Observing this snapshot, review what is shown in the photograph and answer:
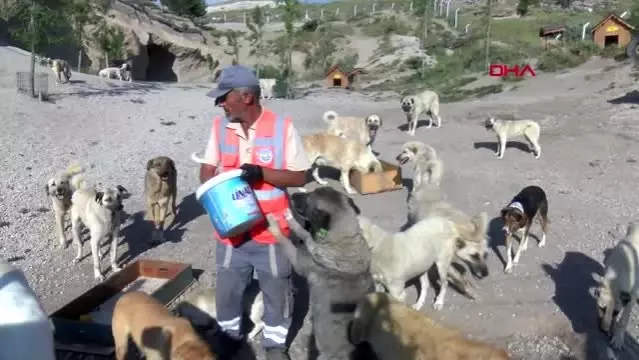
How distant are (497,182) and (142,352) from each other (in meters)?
7.91

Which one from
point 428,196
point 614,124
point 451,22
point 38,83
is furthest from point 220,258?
point 451,22

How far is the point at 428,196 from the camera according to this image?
723 centimetres

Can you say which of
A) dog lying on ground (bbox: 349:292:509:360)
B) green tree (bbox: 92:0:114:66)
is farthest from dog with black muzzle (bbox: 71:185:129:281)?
green tree (bbox: 92:0:114:66)

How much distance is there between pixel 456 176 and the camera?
1140cm

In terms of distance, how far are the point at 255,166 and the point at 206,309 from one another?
1.91 metres

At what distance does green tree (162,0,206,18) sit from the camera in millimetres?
44375

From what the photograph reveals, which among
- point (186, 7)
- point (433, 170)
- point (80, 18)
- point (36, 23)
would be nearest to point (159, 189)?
point (433, 170)

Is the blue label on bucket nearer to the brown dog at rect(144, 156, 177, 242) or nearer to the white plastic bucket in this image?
the white plastic bucket

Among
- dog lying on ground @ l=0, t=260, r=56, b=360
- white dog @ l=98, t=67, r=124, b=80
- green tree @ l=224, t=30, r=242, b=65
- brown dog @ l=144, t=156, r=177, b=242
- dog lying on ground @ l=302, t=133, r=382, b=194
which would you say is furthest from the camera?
green tree @ l=224, t=30, r=242, b=65

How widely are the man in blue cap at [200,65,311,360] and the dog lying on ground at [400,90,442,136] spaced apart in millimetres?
11981

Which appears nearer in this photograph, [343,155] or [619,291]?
[619,291]

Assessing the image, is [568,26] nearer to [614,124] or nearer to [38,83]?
[614,124]

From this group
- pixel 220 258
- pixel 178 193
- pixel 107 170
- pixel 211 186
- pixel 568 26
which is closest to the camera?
pixel 211 186

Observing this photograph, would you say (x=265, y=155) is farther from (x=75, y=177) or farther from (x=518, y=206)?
(x=75, y=177)
